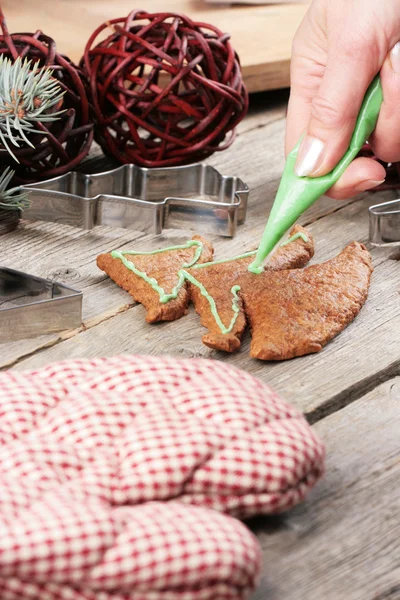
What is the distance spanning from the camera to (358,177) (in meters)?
0.99

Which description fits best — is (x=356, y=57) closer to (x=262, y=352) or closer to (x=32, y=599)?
(x=262, y=352)

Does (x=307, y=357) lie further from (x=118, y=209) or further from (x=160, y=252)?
(x=118, y=209)

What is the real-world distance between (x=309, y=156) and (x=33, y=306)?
1.17ft

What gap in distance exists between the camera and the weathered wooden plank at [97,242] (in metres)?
1.02

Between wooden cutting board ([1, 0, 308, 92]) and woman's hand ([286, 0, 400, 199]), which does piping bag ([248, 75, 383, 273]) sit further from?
wooden cutting board ([1, 0, 308, 92])

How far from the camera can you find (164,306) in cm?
97

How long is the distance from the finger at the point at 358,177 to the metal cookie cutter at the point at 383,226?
151mm

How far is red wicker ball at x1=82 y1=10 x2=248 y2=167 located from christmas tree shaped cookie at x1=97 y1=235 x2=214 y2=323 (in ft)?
0.82

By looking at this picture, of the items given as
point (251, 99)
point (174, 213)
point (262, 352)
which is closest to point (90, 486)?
point (262, 352)

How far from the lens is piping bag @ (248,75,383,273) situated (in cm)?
96

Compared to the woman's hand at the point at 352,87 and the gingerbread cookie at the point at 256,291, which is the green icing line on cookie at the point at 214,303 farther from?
the woman's hand at the point at 352,87

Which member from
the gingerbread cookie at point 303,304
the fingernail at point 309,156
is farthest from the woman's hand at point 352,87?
the gingerbread cookie at point 303,304

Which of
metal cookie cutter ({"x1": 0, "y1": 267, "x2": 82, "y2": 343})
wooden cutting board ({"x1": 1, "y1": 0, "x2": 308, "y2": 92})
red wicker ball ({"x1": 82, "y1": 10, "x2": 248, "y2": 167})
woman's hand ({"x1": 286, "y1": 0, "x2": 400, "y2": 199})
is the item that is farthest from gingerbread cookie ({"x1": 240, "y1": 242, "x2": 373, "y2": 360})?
wooden cutting board ({"x1": 1, "y1": 0, "x2": 308, "y2": 92})

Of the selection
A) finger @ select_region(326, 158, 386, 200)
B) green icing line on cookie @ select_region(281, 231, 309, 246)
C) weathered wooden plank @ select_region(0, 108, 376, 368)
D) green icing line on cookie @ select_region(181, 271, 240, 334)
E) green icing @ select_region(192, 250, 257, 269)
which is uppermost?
finger @ select_region(326, 158, 386, 200)
